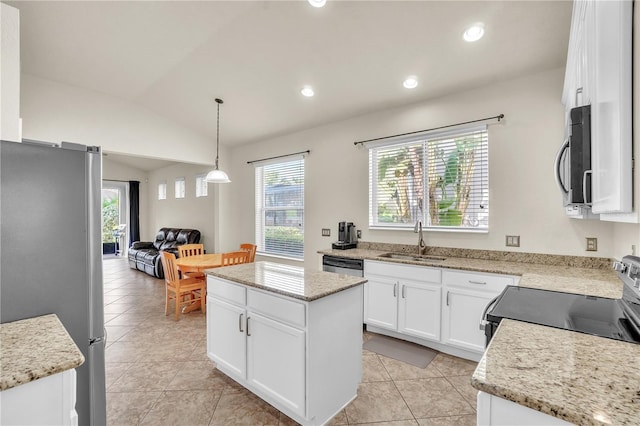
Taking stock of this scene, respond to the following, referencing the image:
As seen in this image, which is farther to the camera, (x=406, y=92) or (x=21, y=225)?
(x=406, y=92)

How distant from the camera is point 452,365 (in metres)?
2.57

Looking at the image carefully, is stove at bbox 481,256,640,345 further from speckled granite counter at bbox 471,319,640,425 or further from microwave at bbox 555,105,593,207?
microwave at bbox 555,105,593,207

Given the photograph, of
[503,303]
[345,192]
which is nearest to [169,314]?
[345,192]

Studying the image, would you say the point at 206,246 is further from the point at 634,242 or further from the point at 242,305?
the point at 634,242

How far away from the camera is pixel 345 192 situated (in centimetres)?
404

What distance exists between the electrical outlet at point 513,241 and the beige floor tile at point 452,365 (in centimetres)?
118

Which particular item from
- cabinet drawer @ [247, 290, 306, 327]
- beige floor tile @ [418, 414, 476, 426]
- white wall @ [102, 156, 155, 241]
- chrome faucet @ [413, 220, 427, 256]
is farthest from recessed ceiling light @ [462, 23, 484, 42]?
white wall @ [102, 156, 155, 241]

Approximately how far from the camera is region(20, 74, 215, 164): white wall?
142 inches

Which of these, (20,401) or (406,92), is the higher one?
(406,92)

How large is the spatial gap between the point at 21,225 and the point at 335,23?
2.55 m

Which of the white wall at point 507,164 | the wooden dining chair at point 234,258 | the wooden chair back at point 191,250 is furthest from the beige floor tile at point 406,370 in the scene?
the wooden chair back at point 191,250

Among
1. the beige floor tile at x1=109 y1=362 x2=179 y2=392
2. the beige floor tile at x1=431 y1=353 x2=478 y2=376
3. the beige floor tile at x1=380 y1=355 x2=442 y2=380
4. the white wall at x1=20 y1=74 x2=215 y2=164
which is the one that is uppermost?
the white wall at x1=20 y1=74 x2=215 y2=164

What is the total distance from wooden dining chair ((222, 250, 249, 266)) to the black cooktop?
120 inches

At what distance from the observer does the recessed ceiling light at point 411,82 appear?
299 centimetres
